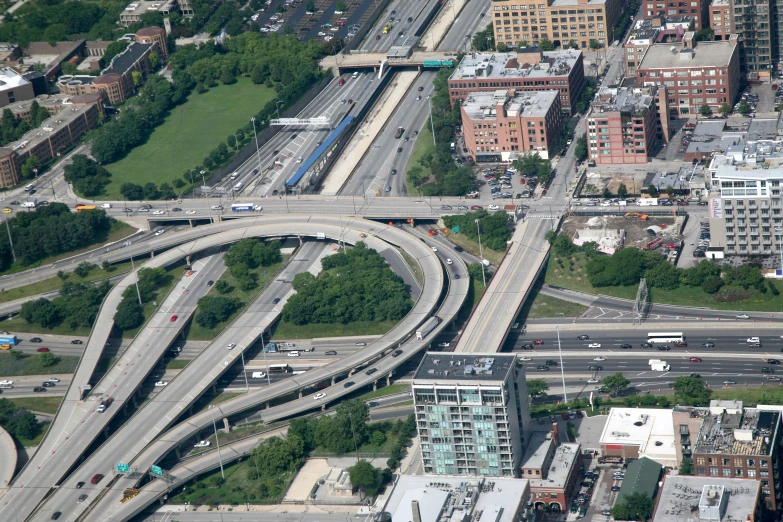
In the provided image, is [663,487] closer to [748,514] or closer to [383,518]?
[748,514]

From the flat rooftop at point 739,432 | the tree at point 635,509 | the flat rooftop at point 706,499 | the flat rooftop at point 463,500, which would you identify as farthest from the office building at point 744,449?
the flat rooftop at point 463,500

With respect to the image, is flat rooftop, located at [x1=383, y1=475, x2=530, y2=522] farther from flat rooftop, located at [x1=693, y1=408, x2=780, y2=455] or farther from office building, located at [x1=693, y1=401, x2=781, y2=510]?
flat rooftop, located at [x1=693, y1=408, x2=780, y2=455]

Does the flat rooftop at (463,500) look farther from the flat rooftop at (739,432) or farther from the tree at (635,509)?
the flat rooftop at (739,432)

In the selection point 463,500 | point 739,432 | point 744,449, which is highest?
point 739,432

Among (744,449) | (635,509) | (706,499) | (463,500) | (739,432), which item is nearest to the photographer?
(706,499)

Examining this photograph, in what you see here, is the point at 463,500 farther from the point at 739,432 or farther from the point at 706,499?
the point at 739,432

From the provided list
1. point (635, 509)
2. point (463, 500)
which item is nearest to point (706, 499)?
point (635, 509)
